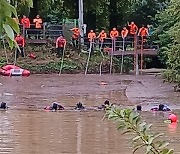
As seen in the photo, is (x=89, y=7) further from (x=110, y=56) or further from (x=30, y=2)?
(x=30, y=2)

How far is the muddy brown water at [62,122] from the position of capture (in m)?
10.2

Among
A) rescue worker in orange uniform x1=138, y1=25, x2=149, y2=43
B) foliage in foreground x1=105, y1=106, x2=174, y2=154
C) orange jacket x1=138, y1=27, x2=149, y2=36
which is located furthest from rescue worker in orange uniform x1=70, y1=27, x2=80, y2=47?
foliage in foreground x1=105, y1=106, x2=174, y2=154

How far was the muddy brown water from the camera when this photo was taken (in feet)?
33.3

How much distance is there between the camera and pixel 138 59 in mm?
36594

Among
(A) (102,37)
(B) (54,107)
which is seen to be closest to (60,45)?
(A) (102,37)

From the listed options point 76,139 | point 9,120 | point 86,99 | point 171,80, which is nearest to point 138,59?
point 171,80

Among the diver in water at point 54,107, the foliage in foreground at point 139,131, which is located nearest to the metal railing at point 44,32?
the diver in water at point 54,107

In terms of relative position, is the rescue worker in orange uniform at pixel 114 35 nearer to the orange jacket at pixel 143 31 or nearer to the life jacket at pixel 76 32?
the orange jacket at pixel 143 31

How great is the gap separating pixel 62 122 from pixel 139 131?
12738mm

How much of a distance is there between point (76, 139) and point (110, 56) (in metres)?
24.9

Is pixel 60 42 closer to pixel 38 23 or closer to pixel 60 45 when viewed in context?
pixel 60 45

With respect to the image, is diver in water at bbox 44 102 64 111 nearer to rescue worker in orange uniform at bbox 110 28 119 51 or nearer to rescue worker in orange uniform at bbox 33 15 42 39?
rescue worker in orange uniform at bbox 110 28 119 51

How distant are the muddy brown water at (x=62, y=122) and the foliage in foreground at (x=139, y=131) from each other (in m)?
2.84

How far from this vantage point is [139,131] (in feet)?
5.49
